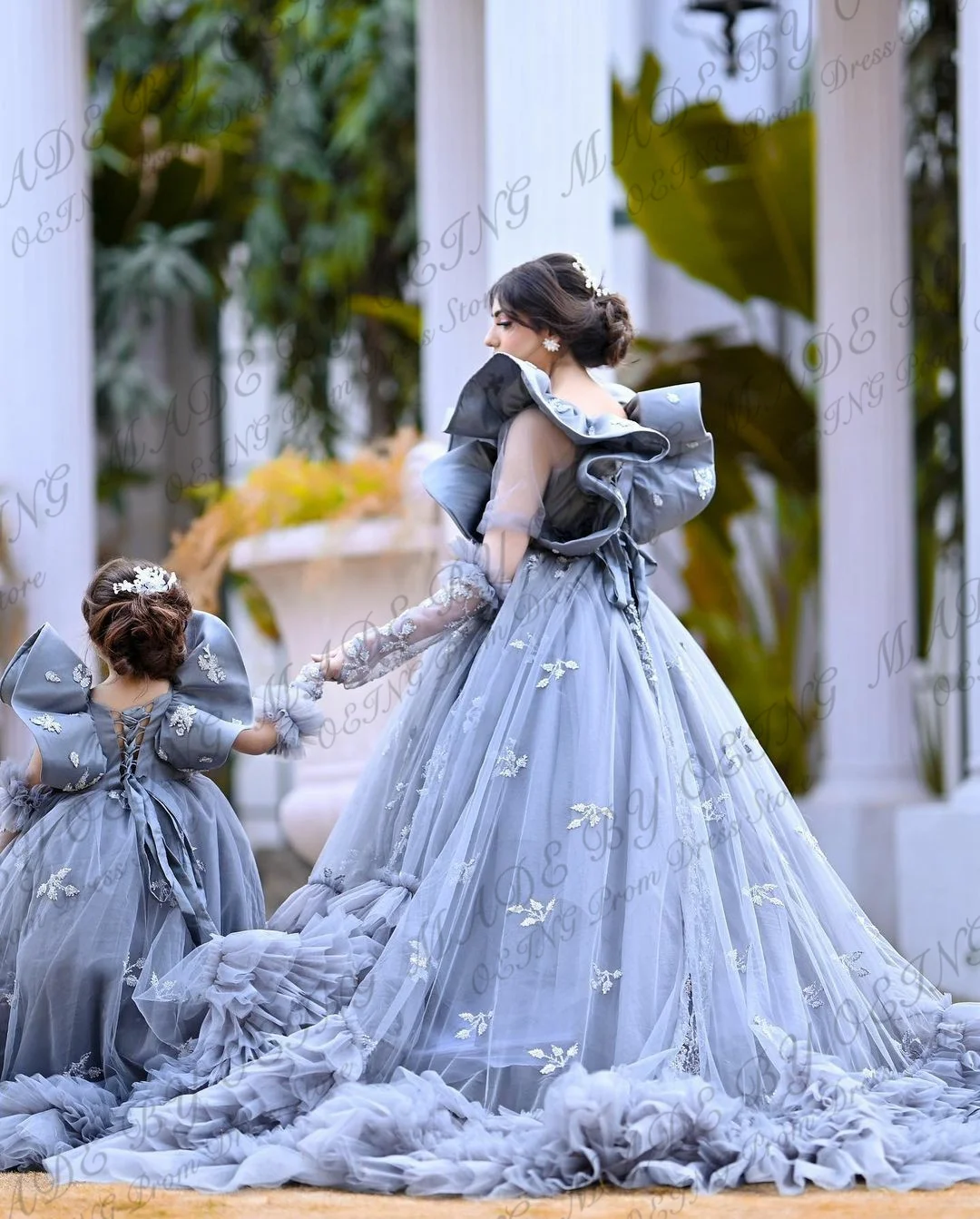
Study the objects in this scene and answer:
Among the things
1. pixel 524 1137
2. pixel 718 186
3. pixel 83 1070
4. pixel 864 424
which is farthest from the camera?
pixel 718 186

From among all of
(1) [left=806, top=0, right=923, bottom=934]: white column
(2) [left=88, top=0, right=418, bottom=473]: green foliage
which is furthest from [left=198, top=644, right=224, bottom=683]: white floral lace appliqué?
(2) [left=88, top=0, right=418, bottom=473]: green foliage

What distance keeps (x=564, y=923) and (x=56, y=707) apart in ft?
3.35

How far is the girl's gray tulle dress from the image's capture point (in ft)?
10.5

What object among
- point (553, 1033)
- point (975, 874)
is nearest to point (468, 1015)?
point (553, 1033)

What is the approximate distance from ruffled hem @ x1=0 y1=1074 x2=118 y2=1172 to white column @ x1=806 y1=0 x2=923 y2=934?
4.02m

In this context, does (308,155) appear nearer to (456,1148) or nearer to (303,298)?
(303,298)

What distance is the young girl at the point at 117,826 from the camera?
3.20 meters

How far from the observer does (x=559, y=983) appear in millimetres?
3027

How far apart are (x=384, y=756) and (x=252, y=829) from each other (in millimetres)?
6719

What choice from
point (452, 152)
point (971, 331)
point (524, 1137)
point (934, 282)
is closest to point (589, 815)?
point (524, 1137)

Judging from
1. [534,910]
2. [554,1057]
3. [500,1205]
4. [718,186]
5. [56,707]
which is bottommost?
[500,1205]

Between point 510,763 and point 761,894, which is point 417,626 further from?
point 761,894

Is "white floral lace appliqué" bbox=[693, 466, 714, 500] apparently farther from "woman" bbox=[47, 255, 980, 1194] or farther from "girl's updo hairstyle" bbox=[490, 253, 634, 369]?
"girl's updo hairstyle" bbox=[490, 253, 634, 369]

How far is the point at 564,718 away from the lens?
3248mm
